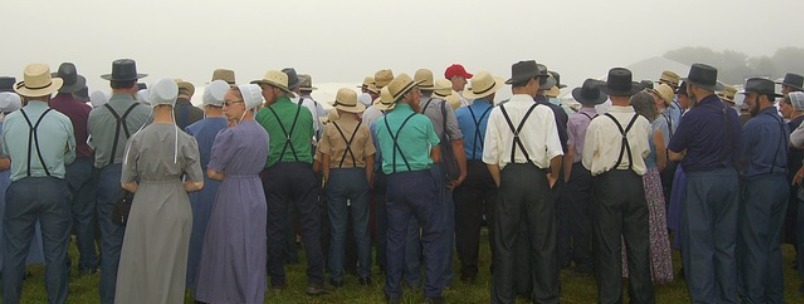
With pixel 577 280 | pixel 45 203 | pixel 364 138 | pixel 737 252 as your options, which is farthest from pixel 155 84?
pixel 737 252

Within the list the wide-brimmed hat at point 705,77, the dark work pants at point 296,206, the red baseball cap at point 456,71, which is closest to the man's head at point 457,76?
the red baseball cap at point 456,71

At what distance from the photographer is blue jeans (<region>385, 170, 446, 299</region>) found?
6.28 meters

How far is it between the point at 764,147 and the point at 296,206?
4.19 metres

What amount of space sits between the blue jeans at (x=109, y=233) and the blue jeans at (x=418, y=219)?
7.53ft

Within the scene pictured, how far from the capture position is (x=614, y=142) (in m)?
5.88

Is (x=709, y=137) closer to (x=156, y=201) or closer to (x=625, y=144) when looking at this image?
(x=625, y=144)

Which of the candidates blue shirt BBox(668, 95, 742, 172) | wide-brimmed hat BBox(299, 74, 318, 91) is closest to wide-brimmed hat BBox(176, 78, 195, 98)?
wide-brimmed hat BBox(299, 74, 318, 91)

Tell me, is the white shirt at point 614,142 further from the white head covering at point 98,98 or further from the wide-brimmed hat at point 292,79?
the white head covering at point 98,98

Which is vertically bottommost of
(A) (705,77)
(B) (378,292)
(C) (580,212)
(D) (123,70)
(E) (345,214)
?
(B) (378,292)

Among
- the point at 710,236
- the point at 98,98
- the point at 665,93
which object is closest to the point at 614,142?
the point at 710,236

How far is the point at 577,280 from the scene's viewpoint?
7477 millimetres

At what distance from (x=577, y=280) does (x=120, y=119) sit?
4.73m

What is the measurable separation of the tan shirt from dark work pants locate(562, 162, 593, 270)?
2.18 meters

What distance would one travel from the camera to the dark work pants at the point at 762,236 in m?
6.15
